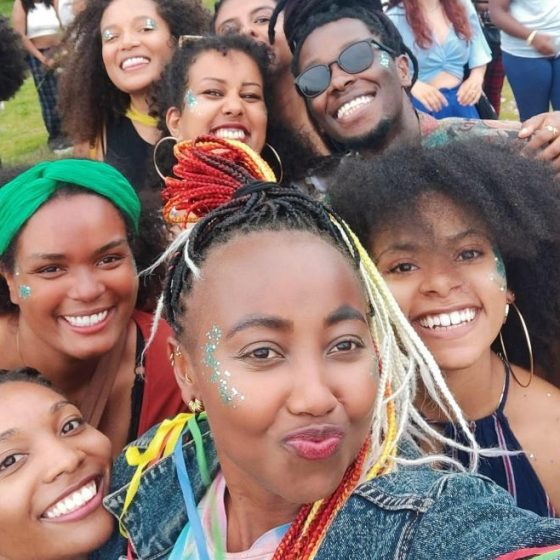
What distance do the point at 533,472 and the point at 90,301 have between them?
141 cm

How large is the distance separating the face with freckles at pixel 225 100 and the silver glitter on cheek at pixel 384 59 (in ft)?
1.79

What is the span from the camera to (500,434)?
6.68 feet

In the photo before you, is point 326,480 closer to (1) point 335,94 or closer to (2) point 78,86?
(1) point 335,94

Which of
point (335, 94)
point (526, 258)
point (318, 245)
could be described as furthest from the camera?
point (335, 94)

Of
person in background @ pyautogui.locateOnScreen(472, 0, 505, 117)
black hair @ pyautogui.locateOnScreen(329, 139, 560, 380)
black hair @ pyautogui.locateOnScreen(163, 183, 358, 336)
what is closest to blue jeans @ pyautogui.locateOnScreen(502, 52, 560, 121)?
person in background @ pyautogui.locateOnScreen(472, 0, 505, 117)

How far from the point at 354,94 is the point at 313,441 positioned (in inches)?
81.6

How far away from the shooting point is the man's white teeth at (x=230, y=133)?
313 cm

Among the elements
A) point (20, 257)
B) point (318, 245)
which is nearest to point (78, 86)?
point (20, 257)

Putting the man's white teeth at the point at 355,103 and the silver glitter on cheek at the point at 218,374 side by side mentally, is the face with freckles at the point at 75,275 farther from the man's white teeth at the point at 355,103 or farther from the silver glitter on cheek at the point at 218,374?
the man's white teeth at the point at 355,103

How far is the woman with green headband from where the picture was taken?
7.61 ft

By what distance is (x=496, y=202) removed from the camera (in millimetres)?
2094

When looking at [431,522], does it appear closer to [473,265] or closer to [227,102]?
[473,265]

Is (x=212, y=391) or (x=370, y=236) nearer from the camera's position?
(x=212, y=391)

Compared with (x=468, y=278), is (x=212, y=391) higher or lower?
higher
